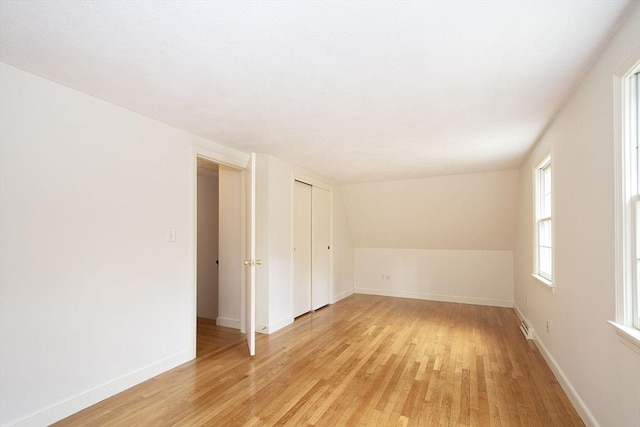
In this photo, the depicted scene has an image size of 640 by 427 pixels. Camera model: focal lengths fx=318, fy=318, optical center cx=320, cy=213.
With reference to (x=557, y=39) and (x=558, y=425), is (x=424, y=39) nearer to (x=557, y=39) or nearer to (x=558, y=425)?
(x=557, y=39)

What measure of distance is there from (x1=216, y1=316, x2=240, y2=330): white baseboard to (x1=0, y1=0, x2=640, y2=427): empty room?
0.03 meters

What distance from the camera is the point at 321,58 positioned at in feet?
6.00

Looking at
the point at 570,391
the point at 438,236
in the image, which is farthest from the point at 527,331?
the point at 438,236

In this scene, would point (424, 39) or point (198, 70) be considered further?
point (198, 70)

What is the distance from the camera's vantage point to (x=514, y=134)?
3262 millimetres

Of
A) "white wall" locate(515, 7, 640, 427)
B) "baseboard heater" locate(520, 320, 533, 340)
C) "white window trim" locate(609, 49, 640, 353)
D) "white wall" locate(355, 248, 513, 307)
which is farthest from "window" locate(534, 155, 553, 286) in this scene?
"white wall" locate(355, 248, 513, 307)

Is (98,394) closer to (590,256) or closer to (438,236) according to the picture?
(590,256)

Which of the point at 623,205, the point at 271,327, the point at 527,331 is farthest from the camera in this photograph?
the point at 271,327

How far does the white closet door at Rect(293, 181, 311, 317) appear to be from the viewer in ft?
15.7

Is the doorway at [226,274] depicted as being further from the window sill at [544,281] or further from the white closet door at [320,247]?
the window sill at [544,281]

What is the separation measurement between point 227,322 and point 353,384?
2.28m

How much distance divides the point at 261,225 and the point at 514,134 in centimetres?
305

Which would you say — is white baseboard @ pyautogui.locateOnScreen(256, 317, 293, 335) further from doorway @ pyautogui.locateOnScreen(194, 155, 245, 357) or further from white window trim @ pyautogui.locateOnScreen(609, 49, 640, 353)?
white window trim @ pyautogui.locateOnScreen(609, 49, 640, 353)

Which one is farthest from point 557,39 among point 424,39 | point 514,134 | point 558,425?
point 558,425
